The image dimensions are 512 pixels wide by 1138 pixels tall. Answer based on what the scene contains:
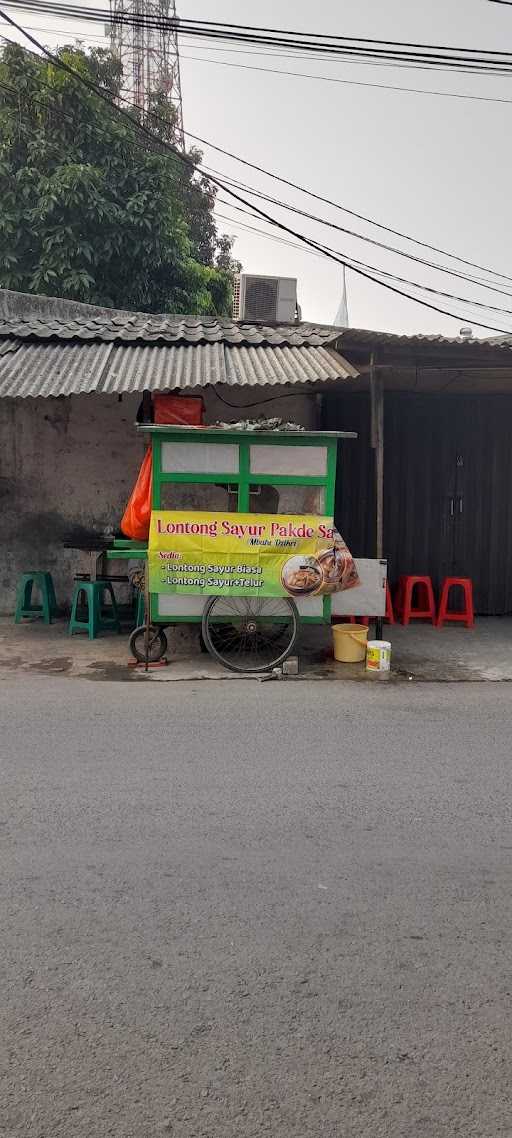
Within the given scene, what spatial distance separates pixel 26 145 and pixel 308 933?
1722cm

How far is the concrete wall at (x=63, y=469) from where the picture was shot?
9352 millimetres

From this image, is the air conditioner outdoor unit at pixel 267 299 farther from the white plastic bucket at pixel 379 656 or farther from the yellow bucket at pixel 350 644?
the white plastic bucket at pixel 379 656

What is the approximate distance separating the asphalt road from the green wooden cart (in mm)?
2113

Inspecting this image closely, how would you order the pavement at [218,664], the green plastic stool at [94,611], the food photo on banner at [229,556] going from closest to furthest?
the pavement at [218,664] < the food photo on banner at [229,556] < the green plastic stool at [94,611]

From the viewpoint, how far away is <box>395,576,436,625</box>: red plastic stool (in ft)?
31.5

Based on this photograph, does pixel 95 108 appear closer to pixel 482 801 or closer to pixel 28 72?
pixel 28 72

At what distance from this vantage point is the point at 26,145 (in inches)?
629

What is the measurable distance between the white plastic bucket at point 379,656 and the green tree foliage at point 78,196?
37.0 feet

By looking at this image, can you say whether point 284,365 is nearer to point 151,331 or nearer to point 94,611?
point 151,331

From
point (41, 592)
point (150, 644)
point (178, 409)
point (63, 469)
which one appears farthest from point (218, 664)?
point (63, 469)

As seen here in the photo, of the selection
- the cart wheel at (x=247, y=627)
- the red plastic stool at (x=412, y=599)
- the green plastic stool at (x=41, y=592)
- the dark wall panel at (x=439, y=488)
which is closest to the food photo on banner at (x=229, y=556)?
the cart wheel at (x=247, y=627)

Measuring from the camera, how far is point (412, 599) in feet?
33.0

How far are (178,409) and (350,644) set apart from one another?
3029 millimetres

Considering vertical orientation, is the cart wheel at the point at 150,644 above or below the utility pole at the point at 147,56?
below
